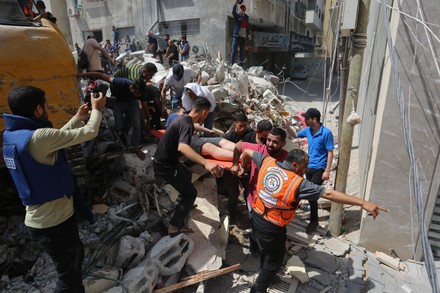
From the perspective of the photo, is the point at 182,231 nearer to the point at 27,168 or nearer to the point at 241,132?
the point at 241,132

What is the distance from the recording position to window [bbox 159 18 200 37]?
48.4 ft

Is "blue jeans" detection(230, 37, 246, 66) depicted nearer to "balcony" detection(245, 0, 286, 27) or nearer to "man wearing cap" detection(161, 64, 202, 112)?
"balcony" detection(245, 0, 286, 27)

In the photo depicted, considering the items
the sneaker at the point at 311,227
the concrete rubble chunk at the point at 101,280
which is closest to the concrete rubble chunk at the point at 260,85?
the sneaker at the point at 311,227

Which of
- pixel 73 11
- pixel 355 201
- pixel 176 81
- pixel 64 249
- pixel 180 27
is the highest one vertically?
pixel 73 11

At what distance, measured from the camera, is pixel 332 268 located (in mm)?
3551

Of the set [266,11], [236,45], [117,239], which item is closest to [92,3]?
[266,11]

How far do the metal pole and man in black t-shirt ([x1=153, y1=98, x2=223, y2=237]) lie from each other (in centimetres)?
188

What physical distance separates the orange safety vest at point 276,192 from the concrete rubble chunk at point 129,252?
1362 mm

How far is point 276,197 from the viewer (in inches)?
101

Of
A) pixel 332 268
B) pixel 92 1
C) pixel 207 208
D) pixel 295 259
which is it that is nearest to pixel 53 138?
pixel 207 208

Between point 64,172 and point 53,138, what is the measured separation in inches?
13.1

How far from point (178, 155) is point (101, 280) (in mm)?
1411

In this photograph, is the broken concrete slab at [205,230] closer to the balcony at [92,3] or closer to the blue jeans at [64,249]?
the blue jeans at [64,249]

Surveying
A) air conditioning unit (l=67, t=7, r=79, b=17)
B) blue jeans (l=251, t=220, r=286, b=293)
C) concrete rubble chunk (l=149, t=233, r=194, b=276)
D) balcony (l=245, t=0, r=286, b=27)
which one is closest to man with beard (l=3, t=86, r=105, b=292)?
concrete rubble chunk (l=149, t=233, r=194, b=276)
